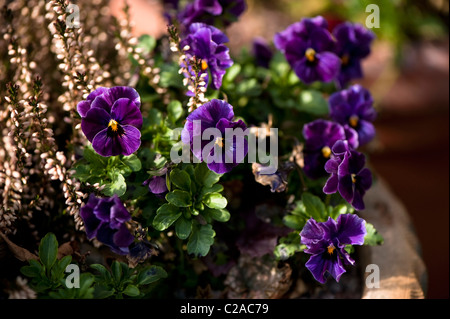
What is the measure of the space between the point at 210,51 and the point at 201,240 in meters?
0.38

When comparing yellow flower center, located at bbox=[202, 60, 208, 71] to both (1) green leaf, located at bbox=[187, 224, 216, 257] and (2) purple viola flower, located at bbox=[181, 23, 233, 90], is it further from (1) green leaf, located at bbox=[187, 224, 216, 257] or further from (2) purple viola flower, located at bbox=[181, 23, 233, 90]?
(1) green leaf, located at bbox=[187, 224, 216, 257]

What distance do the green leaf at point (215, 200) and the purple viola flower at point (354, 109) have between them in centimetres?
37

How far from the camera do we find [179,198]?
934 millimetres

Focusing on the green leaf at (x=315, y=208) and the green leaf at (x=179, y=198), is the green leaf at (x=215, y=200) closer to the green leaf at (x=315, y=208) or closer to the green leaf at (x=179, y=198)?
the green leaf at (x=179, y=198)

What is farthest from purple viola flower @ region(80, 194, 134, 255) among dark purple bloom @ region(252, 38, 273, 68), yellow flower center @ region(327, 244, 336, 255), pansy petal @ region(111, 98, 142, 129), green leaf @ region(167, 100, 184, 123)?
dark purple bloom @ region(252, 38, 273, 68)

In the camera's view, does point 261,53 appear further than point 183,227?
Yes

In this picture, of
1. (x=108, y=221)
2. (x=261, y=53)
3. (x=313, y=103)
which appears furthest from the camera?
(x=261, y=53)

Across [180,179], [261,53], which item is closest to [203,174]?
[180,179]

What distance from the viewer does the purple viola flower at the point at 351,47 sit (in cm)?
125

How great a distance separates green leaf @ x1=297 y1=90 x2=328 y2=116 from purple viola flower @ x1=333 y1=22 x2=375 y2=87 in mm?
84

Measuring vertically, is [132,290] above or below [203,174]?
below

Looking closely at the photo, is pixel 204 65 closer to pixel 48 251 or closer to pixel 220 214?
pixel 220 214

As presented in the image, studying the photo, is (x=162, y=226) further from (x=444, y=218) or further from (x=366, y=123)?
(x=444, y=218)
